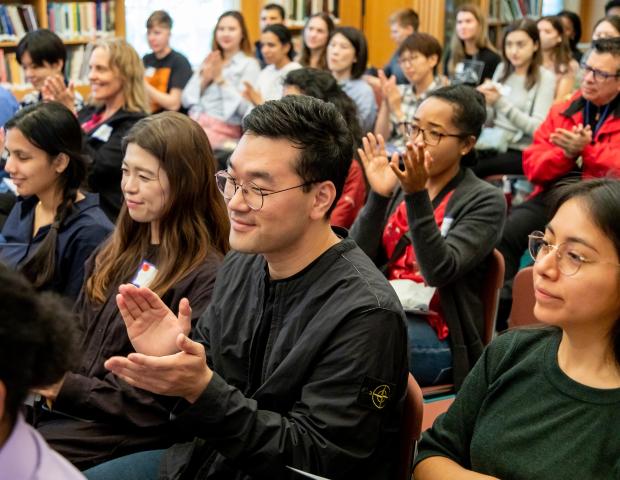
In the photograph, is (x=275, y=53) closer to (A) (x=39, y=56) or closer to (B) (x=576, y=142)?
(A) (x=39, y=56)

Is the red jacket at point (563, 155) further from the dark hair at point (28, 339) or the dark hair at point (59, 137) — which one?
the dark hair at point (28, 339)

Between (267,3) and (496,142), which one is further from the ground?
(267,3)

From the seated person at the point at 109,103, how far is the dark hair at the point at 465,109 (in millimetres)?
1849

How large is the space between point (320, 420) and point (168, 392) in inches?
11.1

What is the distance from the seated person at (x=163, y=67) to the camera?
608 centimetres

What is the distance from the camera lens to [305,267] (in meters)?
1.74

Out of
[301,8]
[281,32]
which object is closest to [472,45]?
[281,32]

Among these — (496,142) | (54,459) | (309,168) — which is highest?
(309,168)

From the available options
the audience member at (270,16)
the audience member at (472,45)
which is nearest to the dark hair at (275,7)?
the audience member at (270,16)

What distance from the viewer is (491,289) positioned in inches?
100

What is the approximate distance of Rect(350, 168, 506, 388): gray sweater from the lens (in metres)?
2.41

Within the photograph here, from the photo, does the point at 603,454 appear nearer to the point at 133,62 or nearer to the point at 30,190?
the point at 30,190

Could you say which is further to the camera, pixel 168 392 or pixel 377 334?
pixel 377 334

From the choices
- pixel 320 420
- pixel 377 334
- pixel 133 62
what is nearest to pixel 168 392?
pixel 320 420
